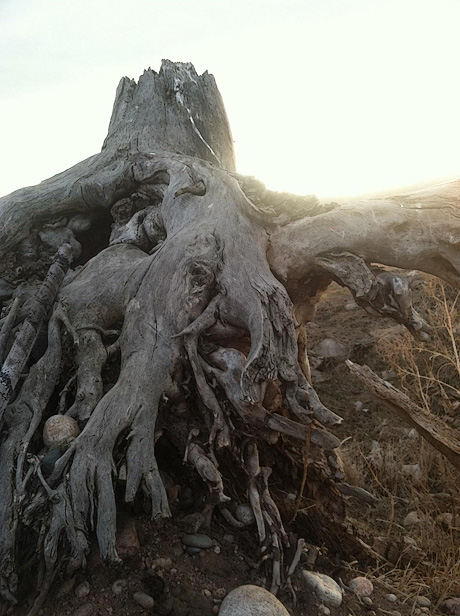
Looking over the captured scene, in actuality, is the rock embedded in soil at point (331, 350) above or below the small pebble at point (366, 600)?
below

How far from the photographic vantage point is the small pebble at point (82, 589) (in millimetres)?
1822

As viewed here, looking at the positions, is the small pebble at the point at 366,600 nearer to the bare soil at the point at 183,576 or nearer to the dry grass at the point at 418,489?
the bare soil at the point at 183,576

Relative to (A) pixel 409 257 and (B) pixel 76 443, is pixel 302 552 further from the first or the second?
(A) pixel 409 257

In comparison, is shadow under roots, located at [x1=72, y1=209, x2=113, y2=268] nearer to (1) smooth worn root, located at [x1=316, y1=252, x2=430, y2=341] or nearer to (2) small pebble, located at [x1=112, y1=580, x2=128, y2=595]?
(1) smooth worn root, located at [x1=316, y1=252, x2=430, y2=341]

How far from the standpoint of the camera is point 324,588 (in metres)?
2.20

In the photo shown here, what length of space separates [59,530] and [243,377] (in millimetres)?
1061

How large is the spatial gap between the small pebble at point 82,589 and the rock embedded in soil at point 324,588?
1.07 meters

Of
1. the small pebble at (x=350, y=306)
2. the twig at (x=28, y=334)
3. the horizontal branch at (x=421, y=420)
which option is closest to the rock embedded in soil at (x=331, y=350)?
the small pebble at (x=350, y=306)

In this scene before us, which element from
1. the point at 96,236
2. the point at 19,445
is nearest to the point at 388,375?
the point at 96,236

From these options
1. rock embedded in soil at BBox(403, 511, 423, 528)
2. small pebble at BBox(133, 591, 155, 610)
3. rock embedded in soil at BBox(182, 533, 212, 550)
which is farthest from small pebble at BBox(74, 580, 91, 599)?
rock embedded in soil at BBox(403, 511, 423, 528)

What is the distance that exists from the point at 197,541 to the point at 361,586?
96 cm

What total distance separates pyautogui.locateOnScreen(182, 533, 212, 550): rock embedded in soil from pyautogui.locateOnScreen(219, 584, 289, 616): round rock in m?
0.31

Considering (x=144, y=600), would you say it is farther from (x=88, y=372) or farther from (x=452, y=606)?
(x=452, y=606)

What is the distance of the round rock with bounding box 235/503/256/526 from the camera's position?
7.55ft
